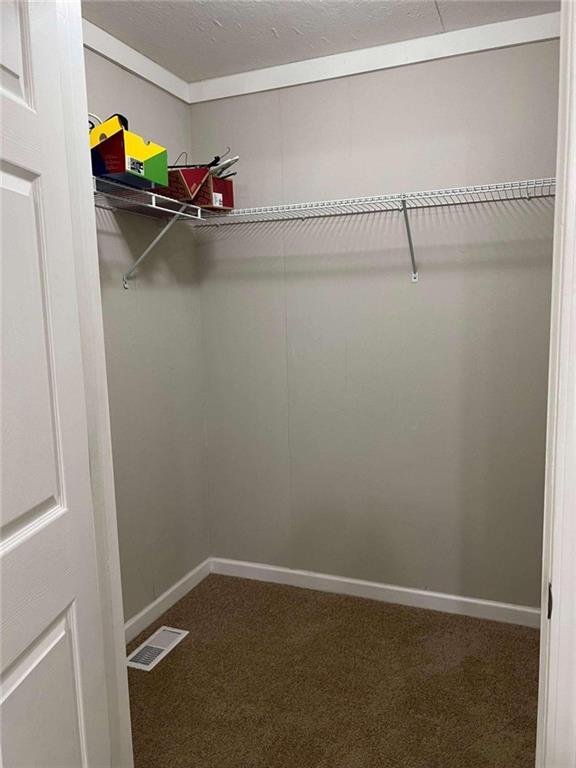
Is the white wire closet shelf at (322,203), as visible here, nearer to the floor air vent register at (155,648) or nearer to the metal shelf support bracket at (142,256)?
the metal shelf support bracket at (142,256)

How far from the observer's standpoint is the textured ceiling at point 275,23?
2.10 meters

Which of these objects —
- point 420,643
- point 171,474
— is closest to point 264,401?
point 171,474

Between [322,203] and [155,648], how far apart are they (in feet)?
6.50

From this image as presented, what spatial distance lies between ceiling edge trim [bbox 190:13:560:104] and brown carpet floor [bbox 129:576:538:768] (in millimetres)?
2406

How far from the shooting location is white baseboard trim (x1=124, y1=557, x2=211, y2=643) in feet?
8.38

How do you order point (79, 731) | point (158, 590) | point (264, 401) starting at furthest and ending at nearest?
1. point (264, 401)
2. point (158, 590)
3. point (79, 731)

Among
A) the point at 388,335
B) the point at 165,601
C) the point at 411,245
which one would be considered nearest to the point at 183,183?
the point at 411,245

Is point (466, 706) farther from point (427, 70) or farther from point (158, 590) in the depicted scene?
point (427, 70)

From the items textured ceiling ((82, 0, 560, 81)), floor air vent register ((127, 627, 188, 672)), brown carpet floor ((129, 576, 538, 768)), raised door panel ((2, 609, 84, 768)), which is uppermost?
textured ceiling ((82, 0, 560, 81))

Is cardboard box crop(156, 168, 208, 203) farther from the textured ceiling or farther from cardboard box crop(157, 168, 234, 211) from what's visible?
the textured ceiling

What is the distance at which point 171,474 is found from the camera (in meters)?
2.82

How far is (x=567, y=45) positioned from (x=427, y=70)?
1786mm

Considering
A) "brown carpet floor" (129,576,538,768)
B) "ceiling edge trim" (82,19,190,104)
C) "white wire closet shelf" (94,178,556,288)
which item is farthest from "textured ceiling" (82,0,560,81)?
"brown carpet floor" (129,576,538,768)

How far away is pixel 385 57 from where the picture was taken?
247cm
